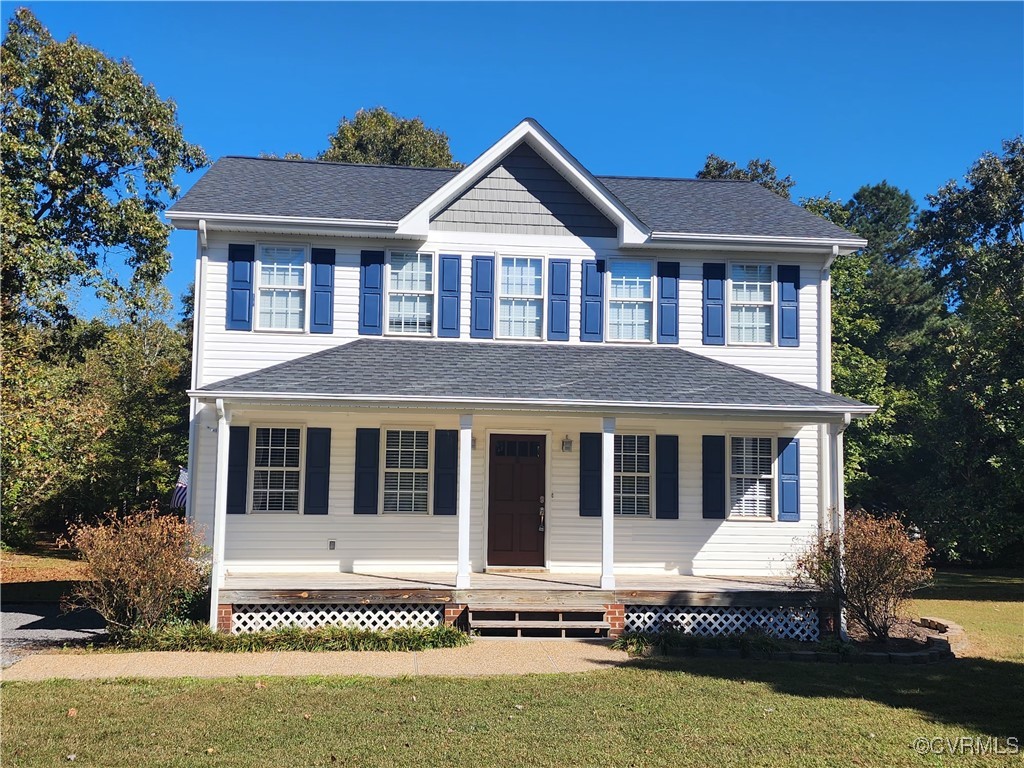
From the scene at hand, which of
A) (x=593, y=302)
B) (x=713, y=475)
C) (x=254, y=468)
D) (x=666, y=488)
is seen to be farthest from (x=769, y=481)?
(x=254, y=468)

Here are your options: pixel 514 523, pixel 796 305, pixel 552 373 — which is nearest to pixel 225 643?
pixel 514 523

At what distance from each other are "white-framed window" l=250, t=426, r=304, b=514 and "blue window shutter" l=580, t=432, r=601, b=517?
4.63m

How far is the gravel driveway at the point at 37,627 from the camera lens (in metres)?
10.8

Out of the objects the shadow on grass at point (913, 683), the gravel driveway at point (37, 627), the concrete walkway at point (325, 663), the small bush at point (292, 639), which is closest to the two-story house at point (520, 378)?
the small bush at point (292, 639)

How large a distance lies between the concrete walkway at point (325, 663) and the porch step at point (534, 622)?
0.49 metres

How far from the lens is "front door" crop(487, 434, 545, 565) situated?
14.0 m

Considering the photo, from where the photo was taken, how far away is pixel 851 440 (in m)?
24.4

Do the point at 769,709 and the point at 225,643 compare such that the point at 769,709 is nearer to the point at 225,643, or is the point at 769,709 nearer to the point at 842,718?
the point at 842,718

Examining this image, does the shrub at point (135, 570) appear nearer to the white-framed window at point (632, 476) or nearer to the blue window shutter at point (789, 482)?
the white-framed window at point (632, 476)

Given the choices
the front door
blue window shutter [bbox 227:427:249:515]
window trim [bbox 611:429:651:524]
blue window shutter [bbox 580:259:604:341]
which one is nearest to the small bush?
blue window shutter [bbox 227:427:249:515]

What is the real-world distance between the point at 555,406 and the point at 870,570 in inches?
193

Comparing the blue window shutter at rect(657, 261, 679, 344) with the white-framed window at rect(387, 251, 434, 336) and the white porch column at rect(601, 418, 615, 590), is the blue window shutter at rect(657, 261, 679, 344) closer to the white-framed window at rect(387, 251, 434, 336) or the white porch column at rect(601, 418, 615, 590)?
the white porch column at rect(601, 418, 615, 590)

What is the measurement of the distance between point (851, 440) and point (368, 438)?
16.3 meters

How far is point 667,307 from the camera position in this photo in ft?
48.2
